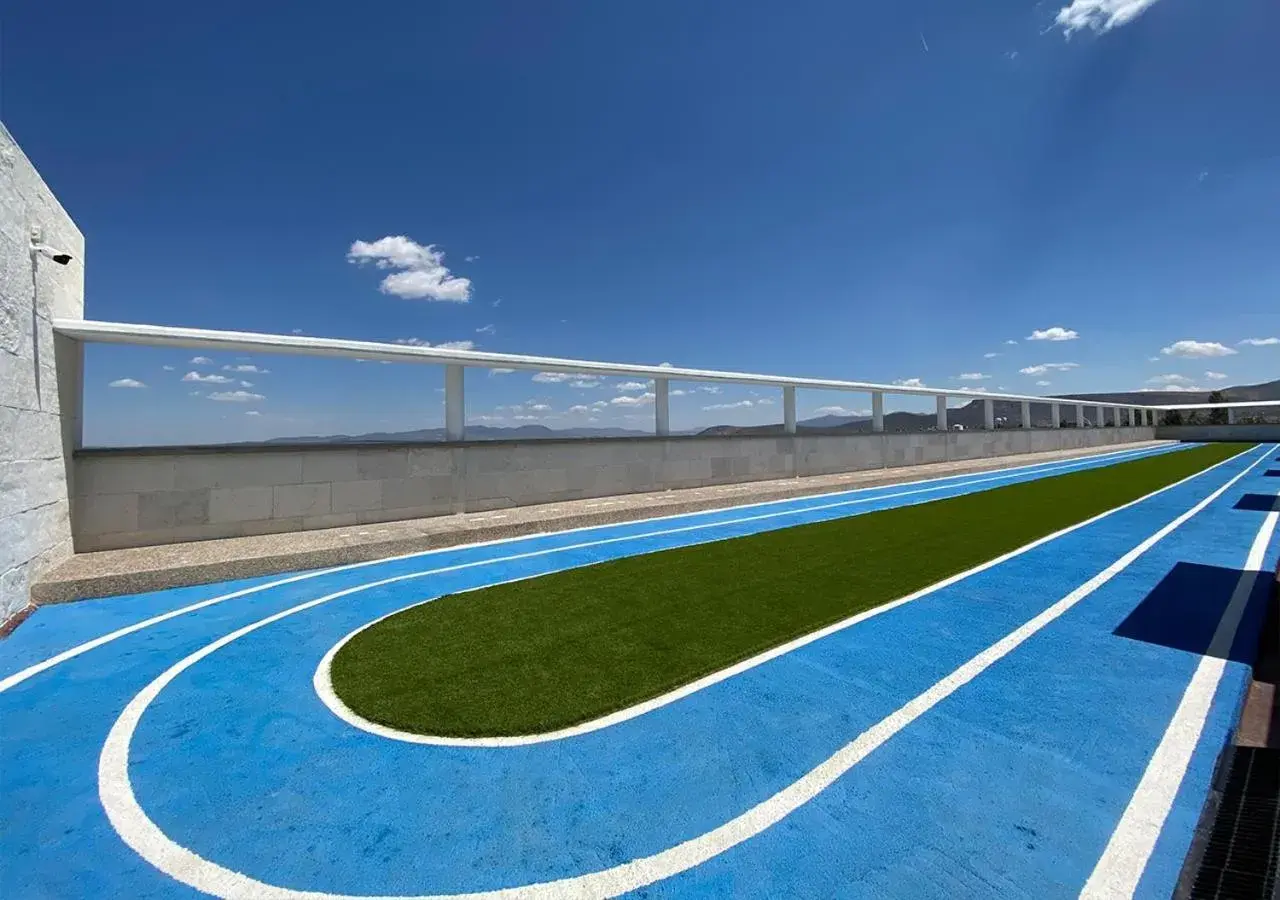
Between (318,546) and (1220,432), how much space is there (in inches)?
2935

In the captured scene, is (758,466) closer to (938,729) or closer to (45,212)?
(938,729)

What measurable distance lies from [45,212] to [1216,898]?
10693mm

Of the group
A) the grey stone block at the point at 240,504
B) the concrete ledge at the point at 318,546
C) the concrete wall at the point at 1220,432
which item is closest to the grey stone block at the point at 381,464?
the concrete ledge at the point at 318,546

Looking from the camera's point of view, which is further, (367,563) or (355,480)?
(355,480)

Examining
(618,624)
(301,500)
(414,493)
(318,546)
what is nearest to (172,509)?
(301,500)

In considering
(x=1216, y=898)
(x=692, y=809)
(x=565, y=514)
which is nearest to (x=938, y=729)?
(x=1216, y=898)

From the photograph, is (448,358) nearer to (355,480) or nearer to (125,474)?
(355,480)

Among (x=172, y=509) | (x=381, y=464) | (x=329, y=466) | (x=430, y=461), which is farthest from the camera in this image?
(x=430, y=461)

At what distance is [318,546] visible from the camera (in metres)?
7.77

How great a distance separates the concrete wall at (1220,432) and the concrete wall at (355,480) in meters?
61.8

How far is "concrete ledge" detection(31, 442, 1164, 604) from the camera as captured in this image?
6.30 metres

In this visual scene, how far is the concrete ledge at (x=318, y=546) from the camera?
20.7 feet

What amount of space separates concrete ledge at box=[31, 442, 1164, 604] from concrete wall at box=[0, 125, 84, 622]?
0.44 m

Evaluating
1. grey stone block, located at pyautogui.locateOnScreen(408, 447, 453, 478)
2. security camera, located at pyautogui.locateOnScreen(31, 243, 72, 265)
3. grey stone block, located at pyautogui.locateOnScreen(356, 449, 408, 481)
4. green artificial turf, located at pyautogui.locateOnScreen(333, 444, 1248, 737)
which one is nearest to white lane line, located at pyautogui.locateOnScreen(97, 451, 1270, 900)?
green artificial turf, located at pyautogui.locateOnScreen(333, 444, 1248, 737)
